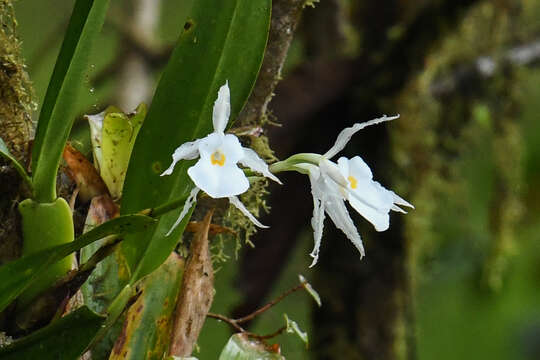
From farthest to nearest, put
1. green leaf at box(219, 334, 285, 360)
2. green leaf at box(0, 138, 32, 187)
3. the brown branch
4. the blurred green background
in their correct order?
the blurred green background → the brown branch → green leaf at box(219, 334, 285, 360) → green leaf at box(0, 138, 32, 187)

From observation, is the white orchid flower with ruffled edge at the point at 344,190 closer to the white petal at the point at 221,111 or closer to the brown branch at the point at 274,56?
the white petal at the point at 221,111

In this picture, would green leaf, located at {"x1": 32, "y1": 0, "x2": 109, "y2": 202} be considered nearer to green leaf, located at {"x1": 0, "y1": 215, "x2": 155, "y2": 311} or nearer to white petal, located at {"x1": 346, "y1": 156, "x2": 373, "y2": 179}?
green leaf, located at {"x1": 0, "y1": 215, "x2": 155, "y2": 311}

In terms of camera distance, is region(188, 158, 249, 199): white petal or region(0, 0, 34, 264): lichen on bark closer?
region(188, 158, 249, 199): white petal

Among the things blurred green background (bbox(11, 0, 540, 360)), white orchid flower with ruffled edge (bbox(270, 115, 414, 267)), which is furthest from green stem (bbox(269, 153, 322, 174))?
blurred green background (bbox(11, 0, 540, 360))

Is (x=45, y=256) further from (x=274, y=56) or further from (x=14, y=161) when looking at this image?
(x=274, y=56)

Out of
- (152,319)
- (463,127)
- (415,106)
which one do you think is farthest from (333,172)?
(463,127)

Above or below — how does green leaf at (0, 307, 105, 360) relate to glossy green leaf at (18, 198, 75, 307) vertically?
below
